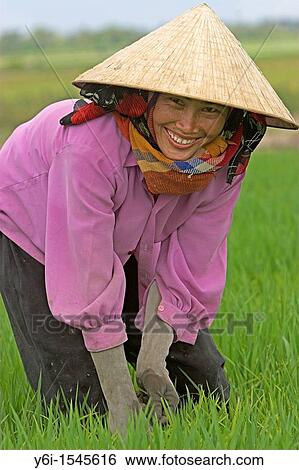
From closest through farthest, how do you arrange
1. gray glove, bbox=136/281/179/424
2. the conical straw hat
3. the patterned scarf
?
the conical straw hat → the patterned scarf → gray glove, bbox=136/281/179/424

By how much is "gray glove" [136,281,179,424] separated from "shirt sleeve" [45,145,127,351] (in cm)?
16

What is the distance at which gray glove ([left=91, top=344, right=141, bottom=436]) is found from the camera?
2.34m

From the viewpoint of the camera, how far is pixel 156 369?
2.45 meters

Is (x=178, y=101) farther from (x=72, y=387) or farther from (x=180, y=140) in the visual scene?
(x=72, y=387)

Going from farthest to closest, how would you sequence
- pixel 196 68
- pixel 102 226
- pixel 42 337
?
pixel 42 337 < pixel 102 226 < pixel 196 68

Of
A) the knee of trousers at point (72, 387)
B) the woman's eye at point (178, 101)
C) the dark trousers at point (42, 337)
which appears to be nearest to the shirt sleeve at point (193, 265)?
the dark trousers at point (42, 337)

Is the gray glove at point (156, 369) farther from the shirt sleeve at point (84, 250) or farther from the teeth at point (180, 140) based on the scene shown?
the teeth at point (180, 140)

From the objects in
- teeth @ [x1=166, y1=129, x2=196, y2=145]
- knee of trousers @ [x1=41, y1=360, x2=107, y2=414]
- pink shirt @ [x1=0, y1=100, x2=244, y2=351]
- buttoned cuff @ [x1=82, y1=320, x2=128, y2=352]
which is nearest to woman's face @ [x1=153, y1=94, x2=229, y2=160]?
teeth @ [x1=166, y1=129, x2=196, y2=145]

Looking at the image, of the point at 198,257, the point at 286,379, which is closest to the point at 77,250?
the point at 198,257

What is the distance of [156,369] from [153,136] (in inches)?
23.2

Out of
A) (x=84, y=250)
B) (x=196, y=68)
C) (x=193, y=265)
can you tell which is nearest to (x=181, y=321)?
(x=193, y=265)

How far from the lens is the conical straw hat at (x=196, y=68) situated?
212 centimetres

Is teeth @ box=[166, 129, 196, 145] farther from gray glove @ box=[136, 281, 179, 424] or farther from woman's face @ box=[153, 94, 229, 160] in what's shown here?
gray glove @ box=[136, 281, 179, 424]
